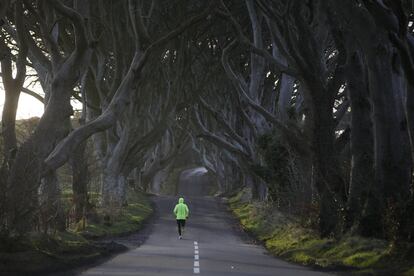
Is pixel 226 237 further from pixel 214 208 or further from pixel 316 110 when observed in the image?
pixel 214 208

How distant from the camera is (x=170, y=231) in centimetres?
3347

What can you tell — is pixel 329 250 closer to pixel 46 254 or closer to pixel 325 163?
pixel 325 163

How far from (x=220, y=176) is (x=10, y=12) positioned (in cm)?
5067

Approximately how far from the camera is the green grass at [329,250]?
1439cm

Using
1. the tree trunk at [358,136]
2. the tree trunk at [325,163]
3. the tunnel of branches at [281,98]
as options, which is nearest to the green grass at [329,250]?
the tunnel of branches at [281,98]

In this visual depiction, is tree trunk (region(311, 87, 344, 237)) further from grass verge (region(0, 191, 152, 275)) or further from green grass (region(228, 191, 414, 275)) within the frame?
grass verge (region(0, 191, 152, 275))

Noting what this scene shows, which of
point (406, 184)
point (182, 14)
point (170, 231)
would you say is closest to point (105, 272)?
point (406, 184)

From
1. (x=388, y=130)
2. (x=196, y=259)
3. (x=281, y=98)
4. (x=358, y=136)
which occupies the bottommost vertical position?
(x=196, y=259)

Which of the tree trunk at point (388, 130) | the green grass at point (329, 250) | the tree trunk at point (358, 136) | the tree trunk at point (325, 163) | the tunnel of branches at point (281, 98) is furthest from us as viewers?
the tree trunk at point (325, 163)

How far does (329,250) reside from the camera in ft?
60.0

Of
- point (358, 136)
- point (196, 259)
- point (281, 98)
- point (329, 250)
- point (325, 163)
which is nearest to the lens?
point (329, 250)

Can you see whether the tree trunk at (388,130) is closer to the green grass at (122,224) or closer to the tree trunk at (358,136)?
the tree trunk at (358,136)

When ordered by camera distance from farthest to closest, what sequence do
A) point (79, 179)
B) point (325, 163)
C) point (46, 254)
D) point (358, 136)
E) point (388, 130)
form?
point (79, 179)
point (325, 163)
point (358, 136)
point (388, 130)
point (46, 254)

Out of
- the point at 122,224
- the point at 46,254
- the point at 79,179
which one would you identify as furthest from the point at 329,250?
the point at 122,224
